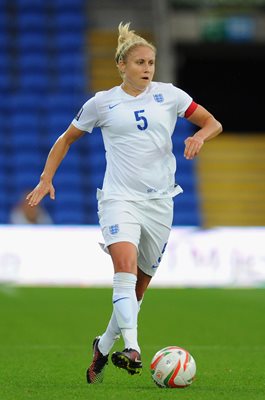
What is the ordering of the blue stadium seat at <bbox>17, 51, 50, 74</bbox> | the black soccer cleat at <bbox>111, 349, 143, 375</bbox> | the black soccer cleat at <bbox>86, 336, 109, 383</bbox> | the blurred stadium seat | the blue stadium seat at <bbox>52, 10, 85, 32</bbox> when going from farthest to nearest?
the blue stadium seat at <bbox>52, 10, 85, 32</bbox>, the blue stadium seat at <bbox>17, 51, 50, 74</bbox>, the blurred stadium seat, the black soccer cleat at <bbox>86, 336, 109, 383</bbox>, the black soccer cleat at <bbox>111, 349, 143, 375</bbox>

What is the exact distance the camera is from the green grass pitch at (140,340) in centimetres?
718

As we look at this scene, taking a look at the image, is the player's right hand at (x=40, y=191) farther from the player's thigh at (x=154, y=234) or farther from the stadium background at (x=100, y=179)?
the stadium background at (x=100, y=179)

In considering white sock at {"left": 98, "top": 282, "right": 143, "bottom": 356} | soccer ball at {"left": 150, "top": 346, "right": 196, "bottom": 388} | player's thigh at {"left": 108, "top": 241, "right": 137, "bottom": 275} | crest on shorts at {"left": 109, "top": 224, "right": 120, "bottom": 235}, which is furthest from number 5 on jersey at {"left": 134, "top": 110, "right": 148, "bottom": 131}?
soccer ball at {"left": 150, "top": 346, "right": 196, "bottom": 388}

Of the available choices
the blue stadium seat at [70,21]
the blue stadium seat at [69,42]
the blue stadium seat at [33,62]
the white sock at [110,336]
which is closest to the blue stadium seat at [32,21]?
the blue stadium seat at [70,21]

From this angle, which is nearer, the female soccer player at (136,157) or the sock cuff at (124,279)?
the sock cuff at (124,279)

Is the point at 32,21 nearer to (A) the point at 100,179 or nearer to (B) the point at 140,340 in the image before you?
(A) the point at 100,179

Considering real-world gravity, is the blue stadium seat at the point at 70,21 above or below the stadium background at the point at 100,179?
above

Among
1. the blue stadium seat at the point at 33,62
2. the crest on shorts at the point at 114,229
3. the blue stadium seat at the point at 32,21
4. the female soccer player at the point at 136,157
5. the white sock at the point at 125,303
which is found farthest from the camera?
the blue stadium seat at the point at 32,21

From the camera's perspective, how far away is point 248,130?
94.6 feet

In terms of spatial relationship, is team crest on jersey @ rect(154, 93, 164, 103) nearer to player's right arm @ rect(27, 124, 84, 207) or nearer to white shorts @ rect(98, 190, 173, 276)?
player's right arm @ rect(27, 124, 84, 207)

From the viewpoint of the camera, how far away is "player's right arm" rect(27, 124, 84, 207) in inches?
299

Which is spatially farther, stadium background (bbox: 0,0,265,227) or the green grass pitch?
stadium background (bbox: 0,0,265,227)

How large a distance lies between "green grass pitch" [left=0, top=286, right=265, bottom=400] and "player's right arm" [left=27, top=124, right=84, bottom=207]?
1179 millimetres

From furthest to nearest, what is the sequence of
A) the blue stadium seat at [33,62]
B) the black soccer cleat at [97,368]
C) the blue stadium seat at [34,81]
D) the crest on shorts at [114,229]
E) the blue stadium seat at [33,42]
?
the blue stadium seat at [33,42], the blue stadium seat at [33,62], the blue stadium seat at [34,81], the black soccer cleat at [97,368], the crest on shorts at [114,229]
